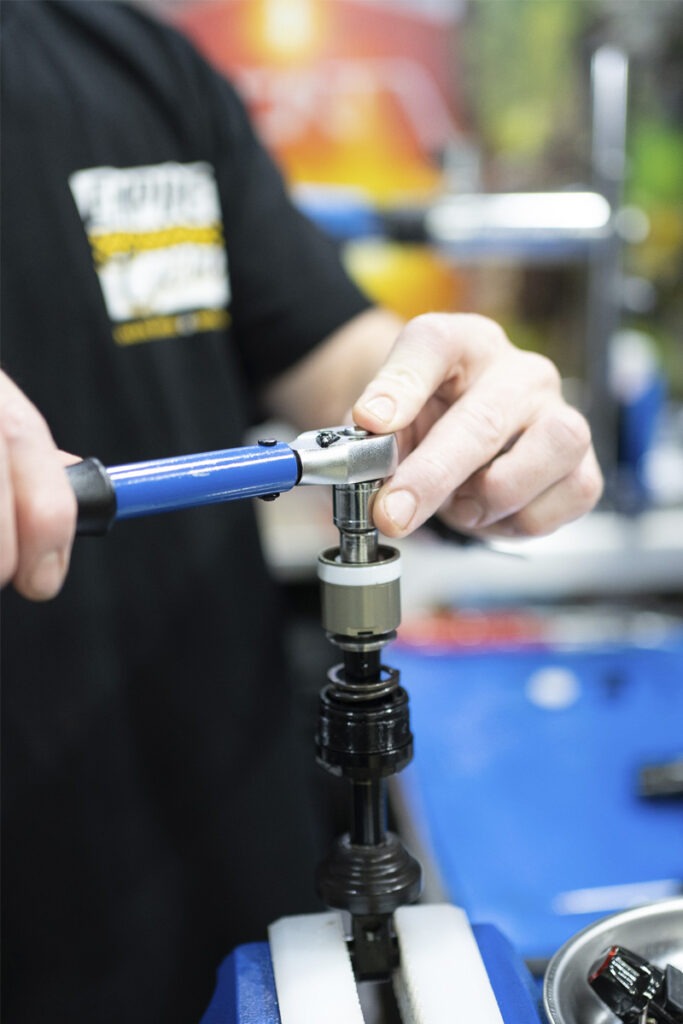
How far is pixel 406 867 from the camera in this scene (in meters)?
0.53

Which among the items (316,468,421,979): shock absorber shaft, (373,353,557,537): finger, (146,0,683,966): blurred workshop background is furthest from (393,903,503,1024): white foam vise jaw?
(146,0,683,966): blurred workshop background

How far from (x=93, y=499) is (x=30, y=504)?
3 cm

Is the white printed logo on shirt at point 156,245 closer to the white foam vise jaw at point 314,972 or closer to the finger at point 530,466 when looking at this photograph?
the finger at point 530,466

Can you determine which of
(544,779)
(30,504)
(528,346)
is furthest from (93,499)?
(528,346)

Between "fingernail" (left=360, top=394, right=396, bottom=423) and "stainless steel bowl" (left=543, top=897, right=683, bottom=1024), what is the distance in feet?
0.90

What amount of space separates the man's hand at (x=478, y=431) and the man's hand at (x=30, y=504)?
183 mm

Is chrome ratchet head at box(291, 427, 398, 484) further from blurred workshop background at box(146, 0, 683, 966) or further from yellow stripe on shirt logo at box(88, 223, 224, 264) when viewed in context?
yellow stripe on shirt logo at box(88, 223, 224, 264)

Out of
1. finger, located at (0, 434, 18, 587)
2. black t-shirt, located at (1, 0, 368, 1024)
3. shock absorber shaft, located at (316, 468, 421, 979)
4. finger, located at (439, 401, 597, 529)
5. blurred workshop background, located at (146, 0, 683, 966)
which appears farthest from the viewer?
blurred workshop background, located at (146, 0, 683, 966)

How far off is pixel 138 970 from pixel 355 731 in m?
0.49


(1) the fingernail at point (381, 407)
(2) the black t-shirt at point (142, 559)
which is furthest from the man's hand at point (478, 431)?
(2) the black t-shirt at point (142, 559)

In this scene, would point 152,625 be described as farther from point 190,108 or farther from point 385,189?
point 385,189

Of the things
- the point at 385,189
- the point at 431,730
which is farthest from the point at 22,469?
the point at 385,189

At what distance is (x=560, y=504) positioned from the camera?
71 centimetres

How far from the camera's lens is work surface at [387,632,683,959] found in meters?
0.88
